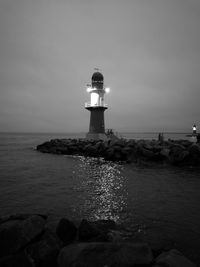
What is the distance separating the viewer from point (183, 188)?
34.4 feet

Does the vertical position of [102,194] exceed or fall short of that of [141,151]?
it falls short

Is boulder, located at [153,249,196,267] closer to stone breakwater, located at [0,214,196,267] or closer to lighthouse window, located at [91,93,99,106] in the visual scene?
stone breakwater, located at [0,214,196,267]

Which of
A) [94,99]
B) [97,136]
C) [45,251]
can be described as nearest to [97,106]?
[94,99]

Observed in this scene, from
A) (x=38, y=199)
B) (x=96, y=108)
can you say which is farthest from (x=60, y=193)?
(x=96, y=108)

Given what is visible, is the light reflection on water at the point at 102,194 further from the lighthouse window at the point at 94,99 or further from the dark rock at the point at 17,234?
the lighthouse window at the point at 94,99

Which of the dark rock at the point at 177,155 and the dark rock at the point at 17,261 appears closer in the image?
the dark rock at the point at 17,261

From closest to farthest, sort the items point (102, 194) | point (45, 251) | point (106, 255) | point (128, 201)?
1. point (106, 255)
2. point (45, 251)
3. point (128, 201)
4. point (102, 194)

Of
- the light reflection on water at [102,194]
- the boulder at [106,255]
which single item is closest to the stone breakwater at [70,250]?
the boulder at [106,255]

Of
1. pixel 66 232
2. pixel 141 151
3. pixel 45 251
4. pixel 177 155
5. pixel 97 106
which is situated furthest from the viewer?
pixel 97 106

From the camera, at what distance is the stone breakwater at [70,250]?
3607 millimetres

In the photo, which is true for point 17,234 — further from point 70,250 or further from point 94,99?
point 94,99

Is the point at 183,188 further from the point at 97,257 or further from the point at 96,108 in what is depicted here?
the point at 96,108

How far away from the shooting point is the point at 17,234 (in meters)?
4.31

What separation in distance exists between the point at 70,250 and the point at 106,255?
67 centimetres
